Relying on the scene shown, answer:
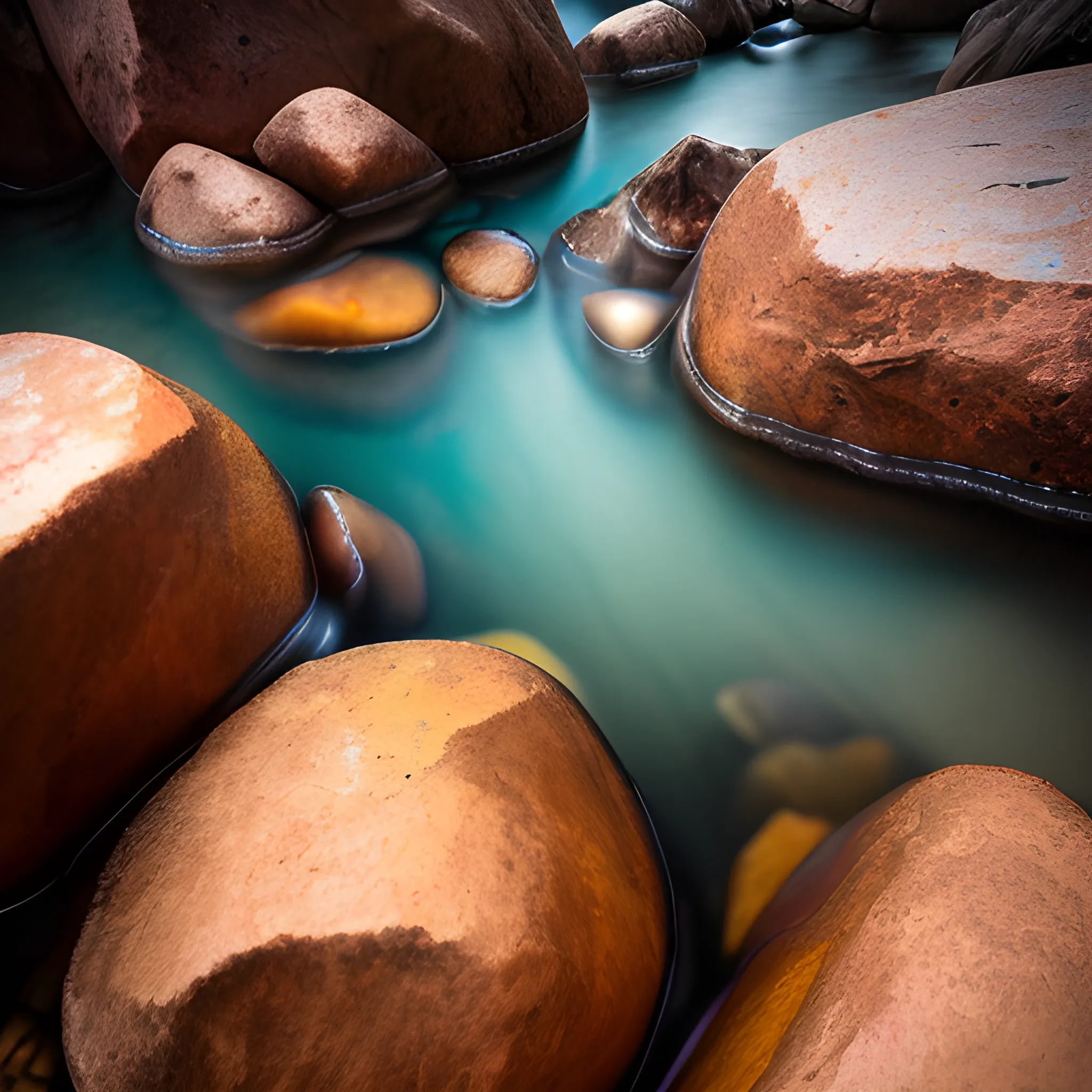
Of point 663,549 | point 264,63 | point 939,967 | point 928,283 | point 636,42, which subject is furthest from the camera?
point 636,42

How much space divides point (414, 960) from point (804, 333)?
1.54 metres

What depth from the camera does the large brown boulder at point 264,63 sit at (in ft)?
9.27

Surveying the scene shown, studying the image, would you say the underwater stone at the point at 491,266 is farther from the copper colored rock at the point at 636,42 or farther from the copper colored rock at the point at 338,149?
the copper colored rock at the point at 636,42

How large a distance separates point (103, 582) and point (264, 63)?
2.73 meters

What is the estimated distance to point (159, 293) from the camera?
276cm

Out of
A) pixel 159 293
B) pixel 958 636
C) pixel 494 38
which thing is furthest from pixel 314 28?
pixel 958 636

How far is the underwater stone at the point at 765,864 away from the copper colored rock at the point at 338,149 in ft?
9.16

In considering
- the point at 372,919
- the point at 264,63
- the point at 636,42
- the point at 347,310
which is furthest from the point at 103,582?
the point at 636,42

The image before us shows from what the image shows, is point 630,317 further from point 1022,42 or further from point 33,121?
point 33,121

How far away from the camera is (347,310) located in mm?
2410

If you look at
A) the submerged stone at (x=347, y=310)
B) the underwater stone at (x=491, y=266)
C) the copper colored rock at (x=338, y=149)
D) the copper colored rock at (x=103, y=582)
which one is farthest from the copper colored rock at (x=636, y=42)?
the copper colored rock at (x=103, y=582)

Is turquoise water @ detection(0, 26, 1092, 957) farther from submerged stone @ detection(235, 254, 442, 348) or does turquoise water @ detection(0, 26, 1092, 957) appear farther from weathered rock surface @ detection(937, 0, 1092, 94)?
weathered rock surface @ detection(937, 0, 1092, 94)

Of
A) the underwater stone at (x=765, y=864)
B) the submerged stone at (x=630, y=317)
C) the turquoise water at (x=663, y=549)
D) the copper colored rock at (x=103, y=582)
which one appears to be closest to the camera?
the copper colored rock at (x=103, y=582)

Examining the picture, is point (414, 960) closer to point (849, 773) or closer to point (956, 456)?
point (849, 773)
